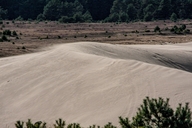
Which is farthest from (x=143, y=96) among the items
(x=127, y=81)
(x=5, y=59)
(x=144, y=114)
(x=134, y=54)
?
(x=5, y=59)

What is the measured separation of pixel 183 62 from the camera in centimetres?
2298

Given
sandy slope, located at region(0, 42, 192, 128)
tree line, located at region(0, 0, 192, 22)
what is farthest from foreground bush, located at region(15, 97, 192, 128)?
tree line, located at region(0, 0, 192, 22)

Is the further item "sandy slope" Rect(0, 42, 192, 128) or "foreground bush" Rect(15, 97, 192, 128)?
"sandy slope" Rect(0, 42, 192, 128)

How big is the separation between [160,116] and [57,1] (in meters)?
70.8

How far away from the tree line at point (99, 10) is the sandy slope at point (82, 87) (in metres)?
50.1

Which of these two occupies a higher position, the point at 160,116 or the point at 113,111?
the point at 160,116

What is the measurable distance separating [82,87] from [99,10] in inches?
2808

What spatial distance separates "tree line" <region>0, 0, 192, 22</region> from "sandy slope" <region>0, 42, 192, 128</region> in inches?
1971

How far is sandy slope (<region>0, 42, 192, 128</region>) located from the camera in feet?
43.7

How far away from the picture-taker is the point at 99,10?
282ft

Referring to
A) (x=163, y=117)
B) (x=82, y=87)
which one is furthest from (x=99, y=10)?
(x=163, y=117)

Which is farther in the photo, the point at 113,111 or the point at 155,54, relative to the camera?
the point at 155,54

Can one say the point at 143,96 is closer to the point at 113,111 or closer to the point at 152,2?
the point at 113,111

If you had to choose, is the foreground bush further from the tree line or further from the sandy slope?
the tree line
